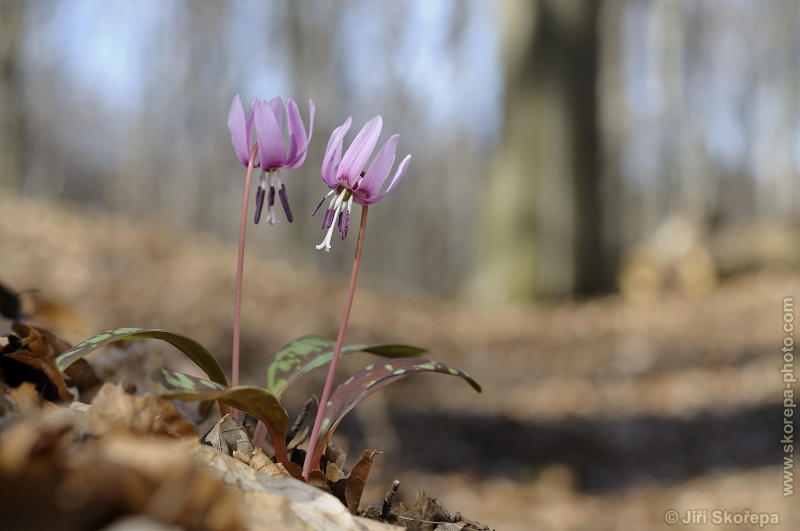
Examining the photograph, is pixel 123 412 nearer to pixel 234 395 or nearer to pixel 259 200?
pixel 234 395

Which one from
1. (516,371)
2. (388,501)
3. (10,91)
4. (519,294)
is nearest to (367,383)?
(388,501)

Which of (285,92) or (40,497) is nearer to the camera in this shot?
(40,497)

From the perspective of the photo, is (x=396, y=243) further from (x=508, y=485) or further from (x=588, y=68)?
(x=508, y=485)

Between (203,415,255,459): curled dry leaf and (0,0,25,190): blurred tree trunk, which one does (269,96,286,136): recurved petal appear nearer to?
(203,415,255,459): curled dry leaf

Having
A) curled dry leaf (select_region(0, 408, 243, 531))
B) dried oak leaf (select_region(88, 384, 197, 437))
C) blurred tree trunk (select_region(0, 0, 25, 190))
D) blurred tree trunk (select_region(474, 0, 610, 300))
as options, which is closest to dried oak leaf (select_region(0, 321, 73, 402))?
dried oak leaf (select_region(88, 384, 197, 437))

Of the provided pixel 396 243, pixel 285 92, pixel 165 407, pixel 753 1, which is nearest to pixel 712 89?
pixel 753 1

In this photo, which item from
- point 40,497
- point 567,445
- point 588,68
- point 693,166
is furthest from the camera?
point 693,166
